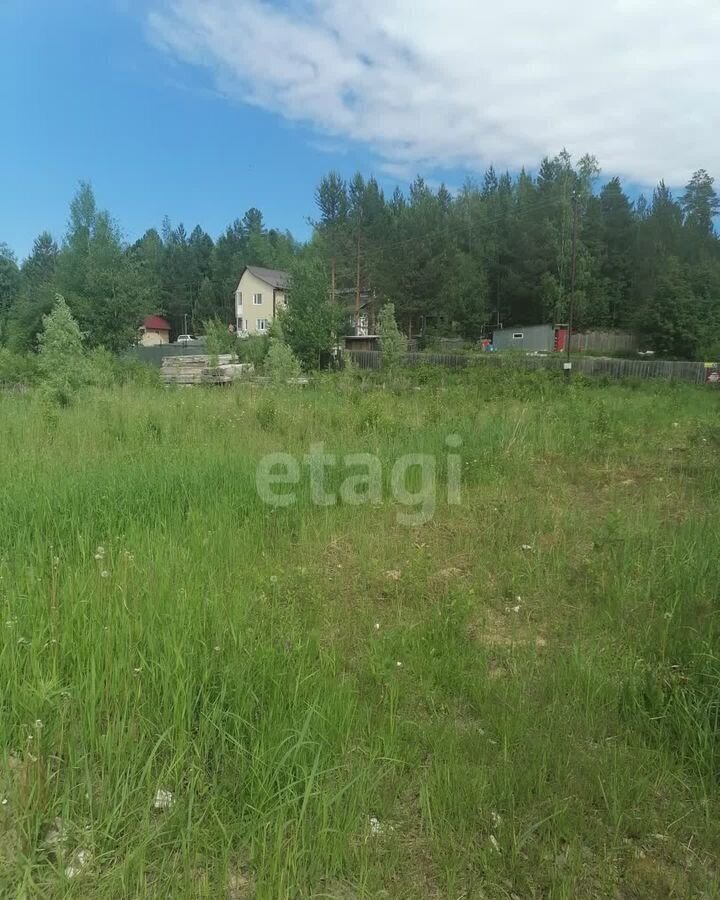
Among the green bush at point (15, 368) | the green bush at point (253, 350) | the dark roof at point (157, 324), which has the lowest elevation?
the green bush at point (15, 368)

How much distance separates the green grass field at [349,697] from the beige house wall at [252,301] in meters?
52.9

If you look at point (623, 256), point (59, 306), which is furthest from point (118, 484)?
point (623, 256)

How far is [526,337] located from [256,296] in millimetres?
28240

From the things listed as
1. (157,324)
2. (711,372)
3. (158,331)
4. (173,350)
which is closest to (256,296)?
(173,350)

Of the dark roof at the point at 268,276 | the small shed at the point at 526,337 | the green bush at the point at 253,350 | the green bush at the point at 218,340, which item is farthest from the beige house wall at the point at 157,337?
the small shed at the point at 526,337

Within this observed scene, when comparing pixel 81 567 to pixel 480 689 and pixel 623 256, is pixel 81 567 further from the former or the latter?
pixel 623 256

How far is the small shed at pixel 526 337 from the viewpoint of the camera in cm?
4378

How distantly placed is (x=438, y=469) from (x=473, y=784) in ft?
12.1

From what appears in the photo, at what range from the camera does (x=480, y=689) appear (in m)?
2.05

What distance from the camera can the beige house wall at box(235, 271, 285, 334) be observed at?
54594 millimetres

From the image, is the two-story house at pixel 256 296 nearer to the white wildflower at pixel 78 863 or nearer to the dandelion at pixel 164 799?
the dandelion at pixel 164 799

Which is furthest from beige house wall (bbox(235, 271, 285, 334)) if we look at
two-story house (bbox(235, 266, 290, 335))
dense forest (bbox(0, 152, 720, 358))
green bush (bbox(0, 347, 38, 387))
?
green bush (bbox(0, 347, 38, 387))

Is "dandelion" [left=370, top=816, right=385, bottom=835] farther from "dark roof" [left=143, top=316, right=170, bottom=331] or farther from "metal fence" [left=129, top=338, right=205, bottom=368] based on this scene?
"dark roof" [left=143, top=316, right=170, bottom=331]

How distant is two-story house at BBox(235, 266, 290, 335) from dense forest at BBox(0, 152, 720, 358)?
9.57m
